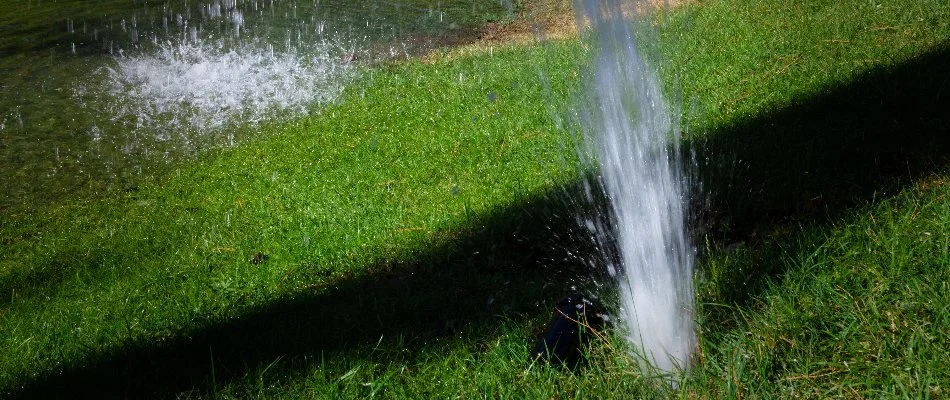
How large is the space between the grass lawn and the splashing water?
0.10 meters

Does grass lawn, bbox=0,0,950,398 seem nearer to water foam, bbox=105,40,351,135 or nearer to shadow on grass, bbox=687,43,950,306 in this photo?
shadow on grass, bbox=687,43,950,306

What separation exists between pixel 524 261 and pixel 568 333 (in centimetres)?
99

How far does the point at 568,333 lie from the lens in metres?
2.61

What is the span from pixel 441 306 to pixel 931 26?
4.26 metres

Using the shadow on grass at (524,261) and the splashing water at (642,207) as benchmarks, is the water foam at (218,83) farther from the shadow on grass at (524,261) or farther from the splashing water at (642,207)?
the shadow on grass at (524,261)

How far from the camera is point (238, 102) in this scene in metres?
8.36

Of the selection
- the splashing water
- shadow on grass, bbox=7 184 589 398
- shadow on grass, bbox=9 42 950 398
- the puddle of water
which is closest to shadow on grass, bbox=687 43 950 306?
shadow on grass, bbox=9 42 950 398

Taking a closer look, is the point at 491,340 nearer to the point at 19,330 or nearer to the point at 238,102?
the point at 19,330

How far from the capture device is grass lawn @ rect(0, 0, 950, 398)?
8.07 ft

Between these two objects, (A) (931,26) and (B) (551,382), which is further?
(A) (931,26)

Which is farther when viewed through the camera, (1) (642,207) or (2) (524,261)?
(2) (524,261)

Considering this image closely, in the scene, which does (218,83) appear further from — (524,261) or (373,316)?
(373,316)

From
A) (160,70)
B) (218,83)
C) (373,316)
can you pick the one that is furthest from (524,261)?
(160,70)

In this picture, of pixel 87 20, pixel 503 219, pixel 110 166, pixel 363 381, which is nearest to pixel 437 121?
pixel 503 219
